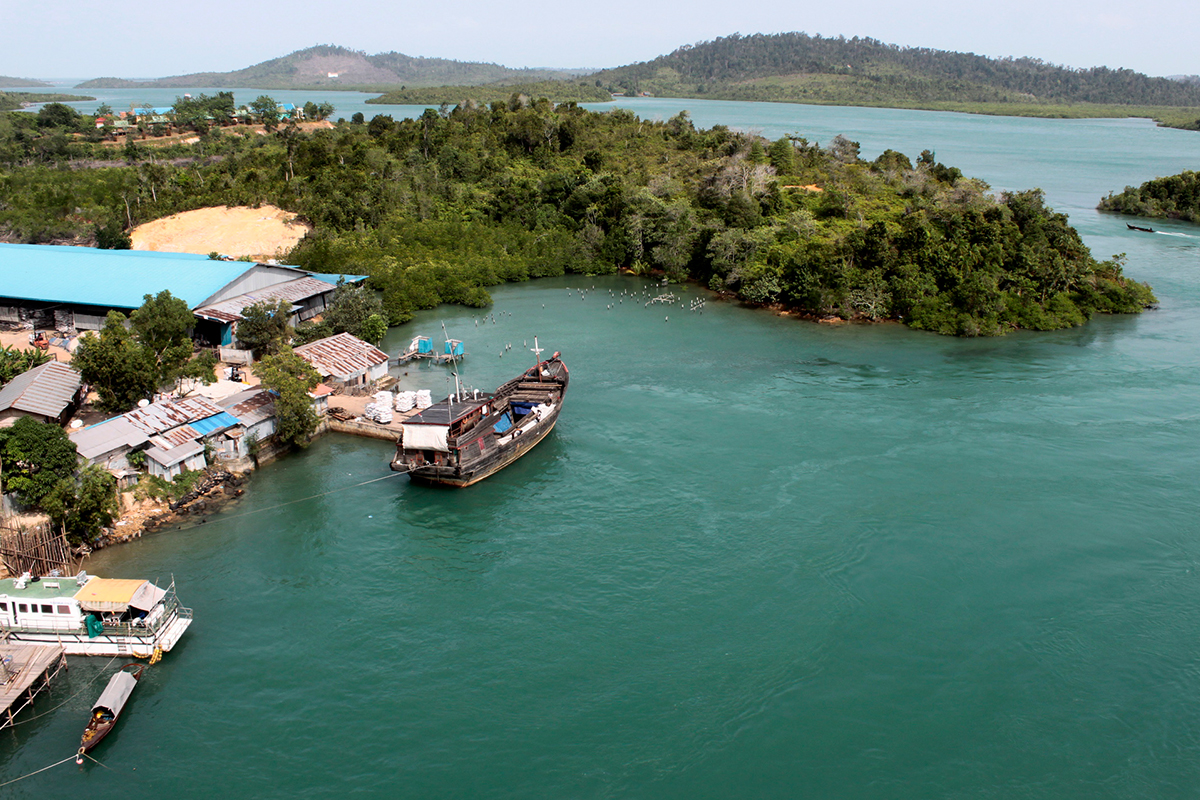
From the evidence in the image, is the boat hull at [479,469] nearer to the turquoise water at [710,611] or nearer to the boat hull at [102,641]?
the turquoise water at [710,611]

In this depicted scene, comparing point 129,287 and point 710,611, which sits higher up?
point 129,287

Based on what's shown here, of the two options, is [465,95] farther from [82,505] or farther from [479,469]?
[82,505]

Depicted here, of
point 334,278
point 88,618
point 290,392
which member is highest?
point 334,278

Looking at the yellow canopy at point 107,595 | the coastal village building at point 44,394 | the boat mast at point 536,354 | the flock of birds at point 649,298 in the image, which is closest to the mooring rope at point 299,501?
the yellow canopy at point 107,595

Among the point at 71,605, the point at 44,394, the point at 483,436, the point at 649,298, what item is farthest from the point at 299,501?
the point at 649,298

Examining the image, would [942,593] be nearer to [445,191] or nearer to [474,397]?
[474,397]

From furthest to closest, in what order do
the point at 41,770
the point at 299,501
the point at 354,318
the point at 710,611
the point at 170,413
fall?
the point at 354,318 < the point at 170,413 < the point at 299,501 < the point at 710,611 < the point at 41,770

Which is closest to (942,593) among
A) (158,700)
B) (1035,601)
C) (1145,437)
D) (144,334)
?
(1035,601)

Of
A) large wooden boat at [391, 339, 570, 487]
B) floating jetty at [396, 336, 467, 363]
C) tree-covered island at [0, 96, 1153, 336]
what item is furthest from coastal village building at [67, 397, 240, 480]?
tree-covered island at [0, 96, 1153, 336]
